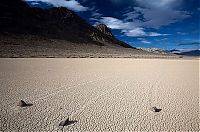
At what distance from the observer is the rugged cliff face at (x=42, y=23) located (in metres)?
56.8

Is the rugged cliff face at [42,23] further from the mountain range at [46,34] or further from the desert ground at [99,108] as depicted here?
the desert ground at [99,108]

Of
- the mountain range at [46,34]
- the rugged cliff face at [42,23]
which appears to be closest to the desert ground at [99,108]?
the mountain range at [46,34]

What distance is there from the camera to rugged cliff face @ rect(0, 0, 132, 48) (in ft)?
186

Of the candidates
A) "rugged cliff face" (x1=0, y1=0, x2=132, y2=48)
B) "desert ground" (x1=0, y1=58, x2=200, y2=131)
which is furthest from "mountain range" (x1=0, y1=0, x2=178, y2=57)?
"desert ground" (x1=0, y1=58, x2=200, y2=131)

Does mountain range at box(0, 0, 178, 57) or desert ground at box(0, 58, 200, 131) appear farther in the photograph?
mountain range at box(0, 0, 178, 57)

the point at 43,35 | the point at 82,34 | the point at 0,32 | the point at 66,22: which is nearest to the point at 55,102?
the point at 0,32

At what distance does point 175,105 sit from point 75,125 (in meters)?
2.39

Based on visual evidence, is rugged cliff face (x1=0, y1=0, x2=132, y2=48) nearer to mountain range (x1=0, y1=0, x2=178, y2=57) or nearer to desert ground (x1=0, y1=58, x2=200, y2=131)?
mountain range (x1=0, y1=0, x2=178, y2=57)

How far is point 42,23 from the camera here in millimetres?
67250

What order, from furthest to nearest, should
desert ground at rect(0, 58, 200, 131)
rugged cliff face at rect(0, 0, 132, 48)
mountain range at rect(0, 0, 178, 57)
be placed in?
rugged cliff face at rect(0, 0, 132, 48), mountain range at rect(0, 0, 178, 57), desert ground at rect(0, 58, 200, 131)

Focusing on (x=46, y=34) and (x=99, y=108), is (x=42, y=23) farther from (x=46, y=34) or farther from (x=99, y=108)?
(x=99, y=108)

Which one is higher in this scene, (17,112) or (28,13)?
(28,13)

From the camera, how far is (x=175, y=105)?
491 cm

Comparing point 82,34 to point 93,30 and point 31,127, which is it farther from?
point 31,127
